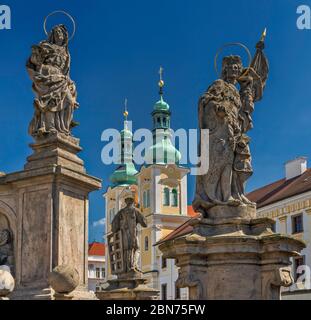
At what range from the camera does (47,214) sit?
10508 millimetres

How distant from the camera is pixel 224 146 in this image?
9555 millimetres

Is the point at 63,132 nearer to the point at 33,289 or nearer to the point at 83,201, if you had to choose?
the point at 83,201

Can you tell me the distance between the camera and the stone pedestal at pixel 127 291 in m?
13.9

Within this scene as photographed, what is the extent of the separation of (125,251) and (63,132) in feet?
13.6

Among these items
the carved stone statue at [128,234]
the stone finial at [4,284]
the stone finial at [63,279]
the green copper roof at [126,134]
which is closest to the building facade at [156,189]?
the green copper roof at [126,134]

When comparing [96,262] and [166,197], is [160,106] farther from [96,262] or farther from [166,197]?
[96,262]

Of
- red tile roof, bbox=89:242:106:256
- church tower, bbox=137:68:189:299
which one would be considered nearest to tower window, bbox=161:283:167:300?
church tower, bbox=137:68:189:299

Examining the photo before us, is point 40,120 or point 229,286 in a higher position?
point 40,120

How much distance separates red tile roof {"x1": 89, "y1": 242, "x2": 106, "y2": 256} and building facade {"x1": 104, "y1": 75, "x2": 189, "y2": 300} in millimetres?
7961

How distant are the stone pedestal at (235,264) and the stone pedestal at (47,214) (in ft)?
7.01

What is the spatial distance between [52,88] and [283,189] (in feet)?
109
